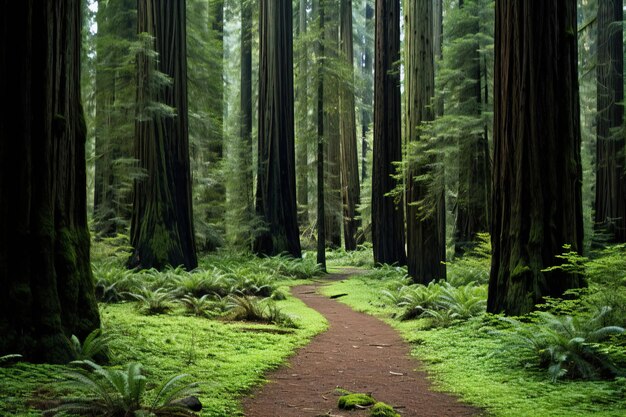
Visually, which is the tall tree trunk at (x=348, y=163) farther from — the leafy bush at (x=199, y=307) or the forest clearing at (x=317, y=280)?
the leafy bush at (x=199, y=307)

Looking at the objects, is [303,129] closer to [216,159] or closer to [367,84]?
[216,159]

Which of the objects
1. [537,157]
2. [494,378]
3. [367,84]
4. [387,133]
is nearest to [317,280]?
[387,133]

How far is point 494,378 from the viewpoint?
516 centimetres

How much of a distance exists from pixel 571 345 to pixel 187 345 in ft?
12.8

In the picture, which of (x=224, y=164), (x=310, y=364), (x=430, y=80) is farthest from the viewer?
(x=224, y=164)

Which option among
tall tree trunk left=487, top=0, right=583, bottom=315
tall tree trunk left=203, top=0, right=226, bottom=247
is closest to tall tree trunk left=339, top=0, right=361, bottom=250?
tall tree trunk left=203, top=0, right=226, bottom=247

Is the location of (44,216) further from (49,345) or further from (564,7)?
(564,7)

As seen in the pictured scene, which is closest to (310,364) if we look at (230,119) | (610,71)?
(610,71)

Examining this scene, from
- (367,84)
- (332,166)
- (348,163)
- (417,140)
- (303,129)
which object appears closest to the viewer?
(417,140)

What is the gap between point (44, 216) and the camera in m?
4.81

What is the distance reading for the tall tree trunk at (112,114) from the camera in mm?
14547

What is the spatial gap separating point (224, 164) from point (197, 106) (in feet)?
9.59

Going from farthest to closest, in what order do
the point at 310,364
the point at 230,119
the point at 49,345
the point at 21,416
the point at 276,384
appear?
1. the point at 230,119
2. the point at 310,364
3. the point at 276,384
4. the point at 49,345
5. the point at 21,416

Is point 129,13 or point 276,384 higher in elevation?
point 129,13
